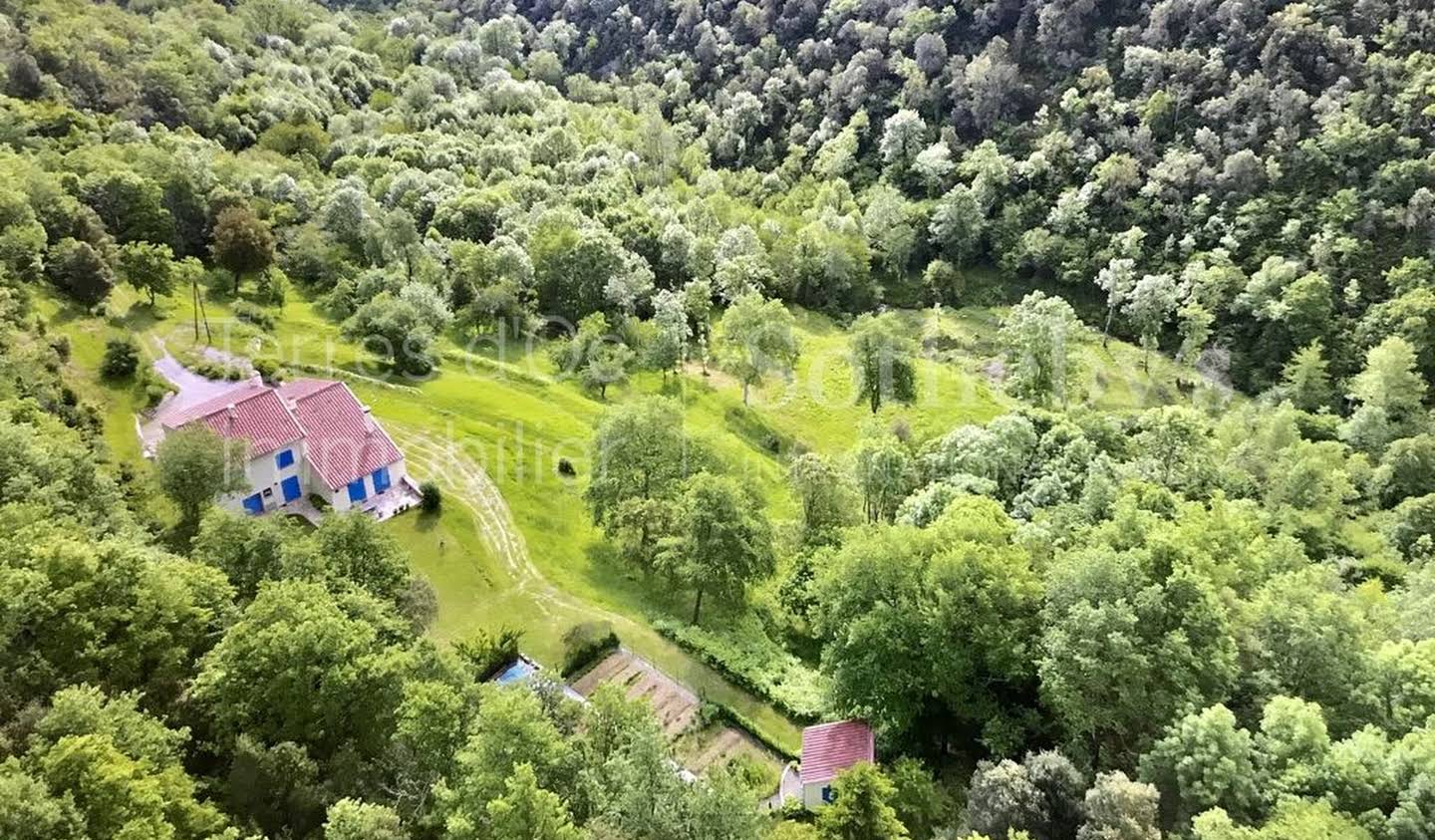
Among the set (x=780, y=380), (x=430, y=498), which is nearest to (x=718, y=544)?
(x=430, y=498)

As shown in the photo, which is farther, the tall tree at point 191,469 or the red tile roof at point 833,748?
the tall tree at point 191,469

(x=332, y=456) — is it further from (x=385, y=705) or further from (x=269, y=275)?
(x=269, y=275)

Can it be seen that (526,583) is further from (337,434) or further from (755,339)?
(755,339)

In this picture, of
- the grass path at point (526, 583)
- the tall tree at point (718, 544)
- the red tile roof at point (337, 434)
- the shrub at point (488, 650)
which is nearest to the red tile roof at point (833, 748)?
the grass path at point (526, 583)

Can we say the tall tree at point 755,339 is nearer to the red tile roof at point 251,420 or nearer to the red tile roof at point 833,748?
the red tile roof at point 251,420

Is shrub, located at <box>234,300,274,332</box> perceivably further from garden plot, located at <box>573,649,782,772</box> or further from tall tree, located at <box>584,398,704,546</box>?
garden plot, located at <box>573,649,782,772</box>

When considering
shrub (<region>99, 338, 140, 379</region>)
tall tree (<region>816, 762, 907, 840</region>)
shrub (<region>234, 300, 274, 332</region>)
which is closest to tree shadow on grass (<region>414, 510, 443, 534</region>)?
shrub (<region>99, 338, 140, 379</region>)
